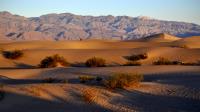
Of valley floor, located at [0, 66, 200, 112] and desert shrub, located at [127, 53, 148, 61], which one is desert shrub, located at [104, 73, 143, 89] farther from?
desert shrub, located at [127, 53, 148, 61]

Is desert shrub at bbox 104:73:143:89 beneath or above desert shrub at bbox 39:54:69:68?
above

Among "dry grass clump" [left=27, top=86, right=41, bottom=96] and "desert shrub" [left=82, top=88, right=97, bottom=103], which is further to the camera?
"dry grass clump" [left=27, top=86, right=41, bottom=96]

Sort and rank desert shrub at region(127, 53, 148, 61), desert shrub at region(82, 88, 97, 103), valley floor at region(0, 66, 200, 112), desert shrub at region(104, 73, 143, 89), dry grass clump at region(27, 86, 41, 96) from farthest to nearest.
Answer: desert shrub at region(127, 53, 148, 61) < desert shrub at region(104, 73, 143, 89) < dry grass clump at region(27, 86, 41, 96) < desert shrub at region(82, 88, 97, 103) < valley floor at region(0, 66, 200, 112)

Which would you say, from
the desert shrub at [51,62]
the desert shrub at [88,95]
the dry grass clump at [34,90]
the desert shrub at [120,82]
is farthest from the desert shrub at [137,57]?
the desert shrub at [88,95]

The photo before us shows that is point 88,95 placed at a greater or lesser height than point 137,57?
greater

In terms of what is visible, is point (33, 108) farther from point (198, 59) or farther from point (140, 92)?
point (198, 59)

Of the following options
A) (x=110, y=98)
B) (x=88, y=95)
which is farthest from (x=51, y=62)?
(x=88, y=95)

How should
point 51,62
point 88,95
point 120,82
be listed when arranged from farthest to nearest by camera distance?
point 51,62 → point 120,82 → point 88,95

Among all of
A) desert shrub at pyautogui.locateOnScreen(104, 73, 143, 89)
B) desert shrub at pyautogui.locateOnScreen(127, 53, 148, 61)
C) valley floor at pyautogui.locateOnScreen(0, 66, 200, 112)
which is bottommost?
desert shrub at pyautogui.locateOnScreen(127, 53, 148, 61)

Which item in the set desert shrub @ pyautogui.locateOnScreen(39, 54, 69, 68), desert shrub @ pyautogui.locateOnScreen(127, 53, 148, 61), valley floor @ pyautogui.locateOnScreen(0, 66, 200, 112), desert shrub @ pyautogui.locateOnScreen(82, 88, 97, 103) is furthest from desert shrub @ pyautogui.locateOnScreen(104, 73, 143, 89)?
desert shrub @ pyautogui.locateOnScreen(127, 53, 148, 61)

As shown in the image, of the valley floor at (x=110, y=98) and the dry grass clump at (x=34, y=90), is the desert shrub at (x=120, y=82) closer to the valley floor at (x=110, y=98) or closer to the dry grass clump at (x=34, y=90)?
the valley floor at (x=110, y=98)

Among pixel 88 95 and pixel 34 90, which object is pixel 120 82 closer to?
pixel 88 95

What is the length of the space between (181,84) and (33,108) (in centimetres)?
594

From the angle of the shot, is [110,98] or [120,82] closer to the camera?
[110,98]
